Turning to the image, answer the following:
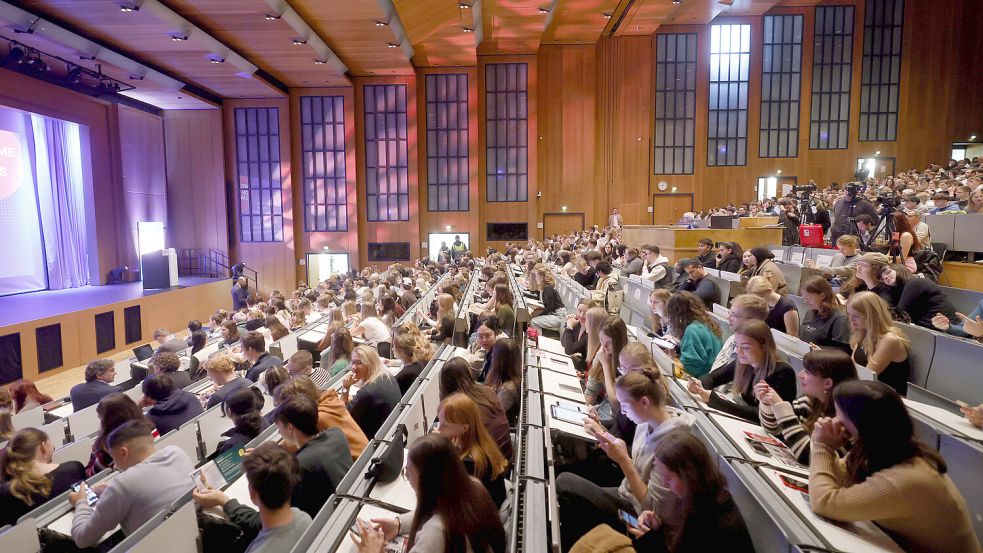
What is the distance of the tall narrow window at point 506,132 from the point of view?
19547mm

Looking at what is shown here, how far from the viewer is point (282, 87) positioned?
1852 cm

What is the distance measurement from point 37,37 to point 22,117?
2.81 meters

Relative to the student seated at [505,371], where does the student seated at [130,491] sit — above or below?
below

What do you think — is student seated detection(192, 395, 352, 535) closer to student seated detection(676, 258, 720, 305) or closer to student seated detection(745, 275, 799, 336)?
student seated detection(745, 275, 799, 336)

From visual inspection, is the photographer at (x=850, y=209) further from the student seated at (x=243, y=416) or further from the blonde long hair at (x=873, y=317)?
the student seated at (x=243, y=416)

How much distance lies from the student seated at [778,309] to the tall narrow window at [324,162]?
55.0 ft

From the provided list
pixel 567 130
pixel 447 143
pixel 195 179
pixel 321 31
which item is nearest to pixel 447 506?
pixel 321 31

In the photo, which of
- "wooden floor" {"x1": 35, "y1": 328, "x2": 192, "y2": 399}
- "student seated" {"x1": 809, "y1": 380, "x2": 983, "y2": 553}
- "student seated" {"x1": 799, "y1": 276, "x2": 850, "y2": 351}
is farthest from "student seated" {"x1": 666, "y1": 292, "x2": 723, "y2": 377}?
"wooden floor" {"x1": 35, "y1": 328, "x2": 192, "y2": 399}

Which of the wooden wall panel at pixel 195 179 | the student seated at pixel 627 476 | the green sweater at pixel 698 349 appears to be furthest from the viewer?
the wooden wall panel at pixel 195 179

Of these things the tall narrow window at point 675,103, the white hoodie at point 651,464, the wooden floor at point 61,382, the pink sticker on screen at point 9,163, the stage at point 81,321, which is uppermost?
the tall narrow window at point 675,103

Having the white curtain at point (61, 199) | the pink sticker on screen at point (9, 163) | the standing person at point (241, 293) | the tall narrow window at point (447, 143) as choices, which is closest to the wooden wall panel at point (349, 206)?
the tall narrow window at point (447, 143)

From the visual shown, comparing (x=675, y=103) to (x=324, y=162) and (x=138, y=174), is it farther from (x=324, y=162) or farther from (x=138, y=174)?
(x=138, y=174)

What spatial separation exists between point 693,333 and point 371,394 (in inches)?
90.4

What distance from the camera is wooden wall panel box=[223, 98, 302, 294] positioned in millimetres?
19016
